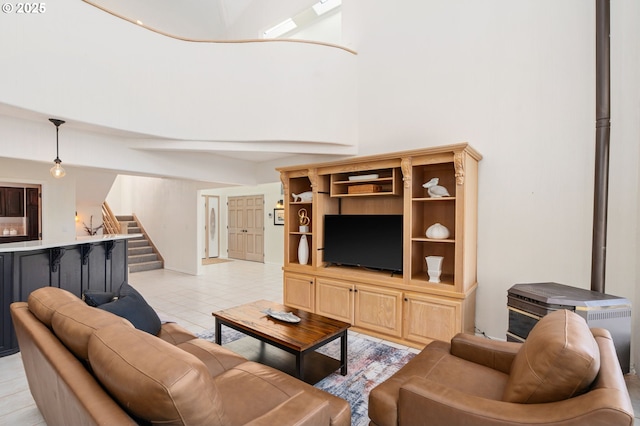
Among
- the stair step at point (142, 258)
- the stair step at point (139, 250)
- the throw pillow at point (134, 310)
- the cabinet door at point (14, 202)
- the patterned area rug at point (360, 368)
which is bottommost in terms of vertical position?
the patterned area rug at point (360, 368)

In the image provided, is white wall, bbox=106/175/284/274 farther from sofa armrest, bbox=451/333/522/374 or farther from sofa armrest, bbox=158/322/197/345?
sofa armrest, bbox=451/333/522/374

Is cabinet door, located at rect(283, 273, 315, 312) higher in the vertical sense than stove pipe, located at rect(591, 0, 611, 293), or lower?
lower

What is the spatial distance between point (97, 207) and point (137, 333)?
26.0 ft

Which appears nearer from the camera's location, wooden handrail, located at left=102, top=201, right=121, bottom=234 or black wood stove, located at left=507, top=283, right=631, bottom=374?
black wood stove, located at left=507, top=283, right=631, bottom=374

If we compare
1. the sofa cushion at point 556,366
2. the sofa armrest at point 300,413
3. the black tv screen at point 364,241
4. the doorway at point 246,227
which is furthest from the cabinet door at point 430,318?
the doorway at point 246,227

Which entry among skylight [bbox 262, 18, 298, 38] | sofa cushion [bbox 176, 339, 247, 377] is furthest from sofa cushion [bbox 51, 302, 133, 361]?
skylight [bbox 262, 18, 298, 38]

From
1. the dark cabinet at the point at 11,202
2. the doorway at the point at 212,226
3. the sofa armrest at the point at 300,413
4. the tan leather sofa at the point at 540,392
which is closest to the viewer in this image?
the tan leather sofa at the point at 540,392

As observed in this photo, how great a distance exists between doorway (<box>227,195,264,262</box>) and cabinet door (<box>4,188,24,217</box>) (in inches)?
194

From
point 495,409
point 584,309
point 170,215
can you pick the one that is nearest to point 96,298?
point 495,409

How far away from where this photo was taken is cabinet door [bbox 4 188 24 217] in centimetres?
692

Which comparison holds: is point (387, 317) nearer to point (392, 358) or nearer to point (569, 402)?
point (392, 358)

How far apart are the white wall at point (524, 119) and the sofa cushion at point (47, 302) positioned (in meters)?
3.67

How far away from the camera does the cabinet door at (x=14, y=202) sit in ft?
22.7

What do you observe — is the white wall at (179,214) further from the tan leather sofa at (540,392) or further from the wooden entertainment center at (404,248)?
the tan leather sofa at (540,392)
